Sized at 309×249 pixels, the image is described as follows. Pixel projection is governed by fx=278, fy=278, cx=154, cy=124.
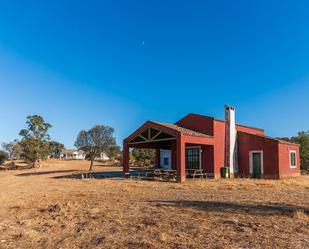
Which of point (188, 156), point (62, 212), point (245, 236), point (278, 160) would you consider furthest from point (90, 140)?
point (245, 236)

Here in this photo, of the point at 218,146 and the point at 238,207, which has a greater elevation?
the point at 218,146

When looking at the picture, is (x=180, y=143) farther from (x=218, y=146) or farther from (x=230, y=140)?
(x=230, y=140)

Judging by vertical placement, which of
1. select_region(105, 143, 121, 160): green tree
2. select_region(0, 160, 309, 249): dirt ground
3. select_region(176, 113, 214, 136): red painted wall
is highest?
select_region(176, 113, 214, 136): red painted wall

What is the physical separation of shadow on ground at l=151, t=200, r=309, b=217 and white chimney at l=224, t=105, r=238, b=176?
14.7m

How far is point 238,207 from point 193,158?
15900 mm

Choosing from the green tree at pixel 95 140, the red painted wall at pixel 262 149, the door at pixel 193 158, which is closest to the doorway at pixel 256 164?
the red painted wall at pixel 262 149

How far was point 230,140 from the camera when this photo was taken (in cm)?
2495

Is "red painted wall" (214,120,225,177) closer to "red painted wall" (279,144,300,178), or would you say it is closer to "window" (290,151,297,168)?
"red painted wall" (279,144,300,178)

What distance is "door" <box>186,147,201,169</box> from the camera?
24844mm

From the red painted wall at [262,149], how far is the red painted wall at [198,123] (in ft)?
12.2

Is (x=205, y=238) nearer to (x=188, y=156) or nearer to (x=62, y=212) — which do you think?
(x=62, y=212)

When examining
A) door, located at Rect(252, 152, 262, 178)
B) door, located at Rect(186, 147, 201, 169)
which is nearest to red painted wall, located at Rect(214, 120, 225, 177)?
door, located at Rect(186, 147, 201, 169)

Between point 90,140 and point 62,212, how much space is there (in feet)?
85.6

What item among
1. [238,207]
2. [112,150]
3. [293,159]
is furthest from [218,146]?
[112,150]
